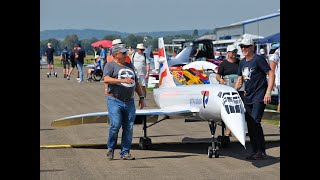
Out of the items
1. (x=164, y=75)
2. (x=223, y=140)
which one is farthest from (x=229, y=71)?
(x=164, y=75)

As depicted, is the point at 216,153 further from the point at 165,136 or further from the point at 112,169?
the point at 165,136

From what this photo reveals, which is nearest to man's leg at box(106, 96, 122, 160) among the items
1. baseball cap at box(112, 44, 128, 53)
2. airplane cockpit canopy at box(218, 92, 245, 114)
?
baseball cap at box(112, 44, 128, 53)

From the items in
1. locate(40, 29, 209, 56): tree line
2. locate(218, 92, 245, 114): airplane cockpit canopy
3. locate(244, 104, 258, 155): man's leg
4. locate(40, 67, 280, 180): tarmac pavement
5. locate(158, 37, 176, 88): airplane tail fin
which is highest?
locate(40, 29, 209, 56): tree line

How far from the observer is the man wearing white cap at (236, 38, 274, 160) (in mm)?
12656

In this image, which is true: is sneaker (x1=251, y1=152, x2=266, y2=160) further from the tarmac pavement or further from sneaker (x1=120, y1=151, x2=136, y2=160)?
sneaker (x1=120, y1=151, x2=136, y2=160)

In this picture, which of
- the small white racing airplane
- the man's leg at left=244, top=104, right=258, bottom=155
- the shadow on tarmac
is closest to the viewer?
the small white racing airplane

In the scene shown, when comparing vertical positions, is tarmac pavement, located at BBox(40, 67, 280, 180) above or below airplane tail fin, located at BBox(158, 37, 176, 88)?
below

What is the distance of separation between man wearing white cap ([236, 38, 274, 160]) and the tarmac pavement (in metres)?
0.31

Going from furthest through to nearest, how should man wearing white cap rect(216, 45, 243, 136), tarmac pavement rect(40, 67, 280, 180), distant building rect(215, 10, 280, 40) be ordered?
distant building rect(215, 10, 280, 40)
man wearing white cap rect(216, 45, 243, 136)
tarmac pavement rect(40, 67, 280, 180)

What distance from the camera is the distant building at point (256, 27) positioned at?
283 ft

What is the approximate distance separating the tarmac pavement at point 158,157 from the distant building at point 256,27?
5504 centimetres
